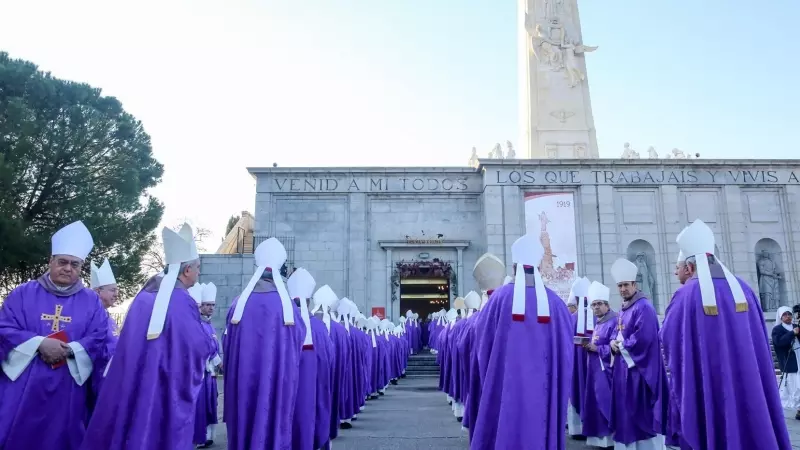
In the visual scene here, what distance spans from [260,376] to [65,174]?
1985 centimetres

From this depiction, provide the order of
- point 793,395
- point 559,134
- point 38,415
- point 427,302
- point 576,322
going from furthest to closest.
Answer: point 427,302, point 559,134, point 793,395, point 576,322, point 38,415

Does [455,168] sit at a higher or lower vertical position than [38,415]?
higher

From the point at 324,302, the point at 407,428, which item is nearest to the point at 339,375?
the point at 324,302

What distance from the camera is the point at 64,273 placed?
197 inches

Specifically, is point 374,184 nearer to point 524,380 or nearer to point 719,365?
point 524,380

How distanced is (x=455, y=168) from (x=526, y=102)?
5936 mm

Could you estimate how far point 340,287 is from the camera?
23.5 m

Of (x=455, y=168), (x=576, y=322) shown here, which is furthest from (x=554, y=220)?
(x=576, y=322)

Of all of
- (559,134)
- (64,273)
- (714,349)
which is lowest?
(714,349)

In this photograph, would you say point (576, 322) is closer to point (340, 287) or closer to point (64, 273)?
point (64, 273)

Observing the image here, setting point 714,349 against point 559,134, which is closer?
point 714,349

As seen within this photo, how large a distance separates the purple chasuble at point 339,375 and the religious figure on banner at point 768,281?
19960 millimetres

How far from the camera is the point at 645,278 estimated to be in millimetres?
23500

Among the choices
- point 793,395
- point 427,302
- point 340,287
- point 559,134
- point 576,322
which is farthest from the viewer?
point 427,302
